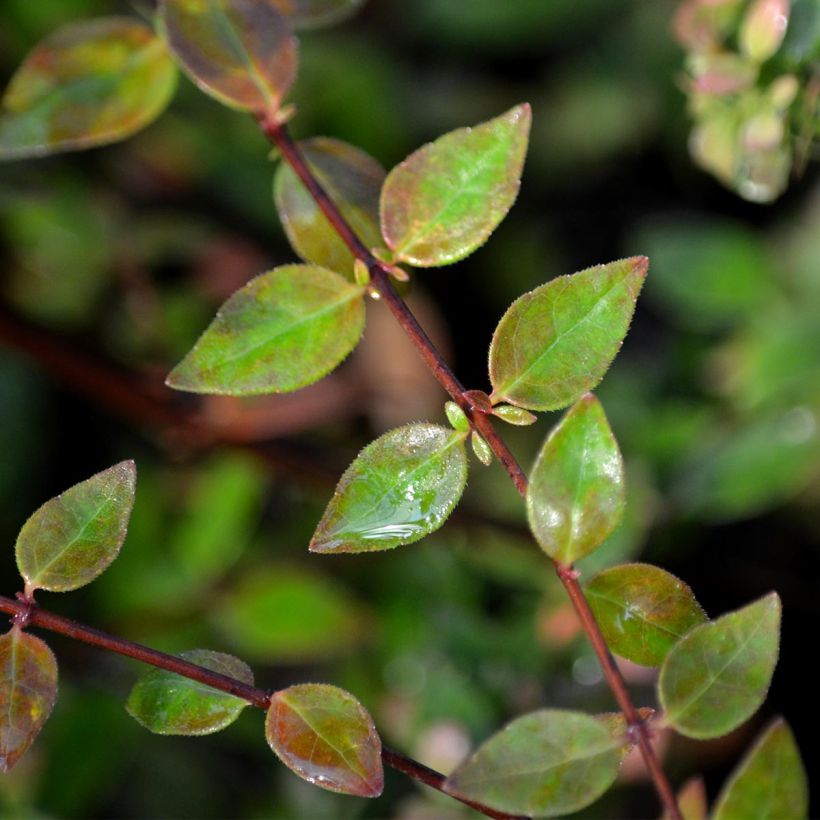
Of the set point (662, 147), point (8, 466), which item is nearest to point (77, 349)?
point (8, 466)

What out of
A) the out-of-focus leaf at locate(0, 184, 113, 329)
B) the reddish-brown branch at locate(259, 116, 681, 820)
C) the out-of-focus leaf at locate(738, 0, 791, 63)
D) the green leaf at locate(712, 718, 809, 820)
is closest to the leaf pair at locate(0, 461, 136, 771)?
the reddish-brown branch at locate(259, 116, 681, 820)

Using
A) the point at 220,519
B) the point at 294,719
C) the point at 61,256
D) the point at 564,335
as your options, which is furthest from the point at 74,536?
the point at 61,256

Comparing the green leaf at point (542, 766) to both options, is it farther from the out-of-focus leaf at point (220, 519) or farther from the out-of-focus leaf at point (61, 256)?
the out-of-focus leaf at point (61, 256)

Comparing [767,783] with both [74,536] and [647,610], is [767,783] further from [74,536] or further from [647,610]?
[74,536]

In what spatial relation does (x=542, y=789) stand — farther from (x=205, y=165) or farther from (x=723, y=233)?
(x=205, y=165)

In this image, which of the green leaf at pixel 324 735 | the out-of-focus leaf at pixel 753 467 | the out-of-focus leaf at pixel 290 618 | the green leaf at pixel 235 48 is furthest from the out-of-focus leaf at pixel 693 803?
the out-of-focus leaf at pixel 290 618
